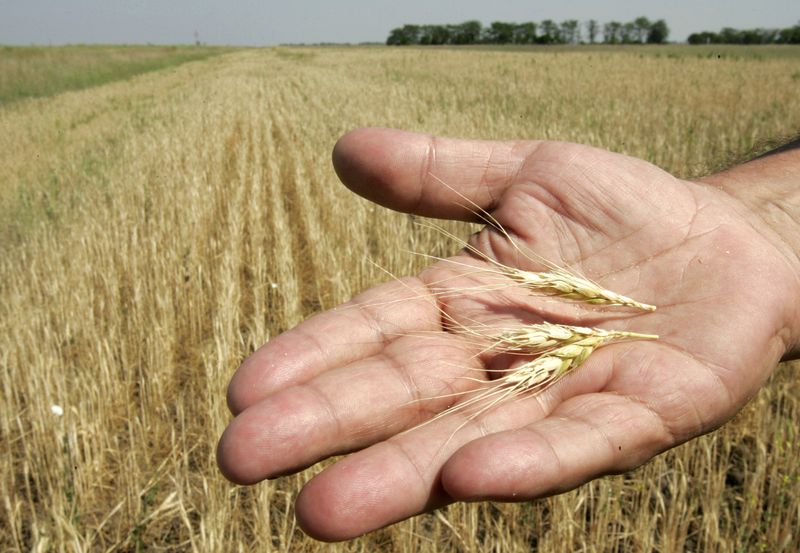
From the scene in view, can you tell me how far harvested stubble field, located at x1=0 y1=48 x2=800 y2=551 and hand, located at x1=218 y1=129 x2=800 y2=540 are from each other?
1.92 ft

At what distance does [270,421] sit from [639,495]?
145cm

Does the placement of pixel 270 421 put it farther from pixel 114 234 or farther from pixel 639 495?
pixel 114 234

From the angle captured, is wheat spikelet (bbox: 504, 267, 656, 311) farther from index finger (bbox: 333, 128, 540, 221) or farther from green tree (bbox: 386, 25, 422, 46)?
green tree (bbox: 386, 25, 422, 46)

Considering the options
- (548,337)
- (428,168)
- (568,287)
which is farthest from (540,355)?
(428,168)

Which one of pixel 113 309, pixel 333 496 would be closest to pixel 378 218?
pixel 113 309

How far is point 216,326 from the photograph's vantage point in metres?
2.94

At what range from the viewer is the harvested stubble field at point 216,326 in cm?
199

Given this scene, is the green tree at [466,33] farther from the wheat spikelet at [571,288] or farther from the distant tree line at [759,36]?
the wheat spikelet at [571,288]

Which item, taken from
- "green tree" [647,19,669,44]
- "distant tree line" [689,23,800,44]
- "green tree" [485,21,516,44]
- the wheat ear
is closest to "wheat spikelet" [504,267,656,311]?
the wheat ear

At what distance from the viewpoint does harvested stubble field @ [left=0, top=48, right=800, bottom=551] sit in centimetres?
199

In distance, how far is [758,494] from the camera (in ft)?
6.95

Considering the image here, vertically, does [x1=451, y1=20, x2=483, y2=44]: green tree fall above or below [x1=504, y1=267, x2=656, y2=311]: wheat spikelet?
above

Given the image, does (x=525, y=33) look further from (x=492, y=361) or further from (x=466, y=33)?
(x=492, y=361)

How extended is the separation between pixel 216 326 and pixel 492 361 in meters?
1.65
